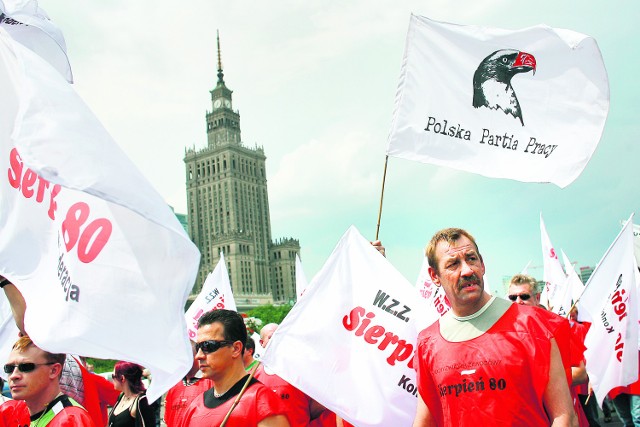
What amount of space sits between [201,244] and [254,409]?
102 m

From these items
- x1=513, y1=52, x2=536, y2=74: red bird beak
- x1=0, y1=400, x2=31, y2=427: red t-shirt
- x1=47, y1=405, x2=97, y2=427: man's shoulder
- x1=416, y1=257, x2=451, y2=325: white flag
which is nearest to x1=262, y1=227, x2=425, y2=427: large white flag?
x1=416, y1=257, x2=451, y2=325: white flag

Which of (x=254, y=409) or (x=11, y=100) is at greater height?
(x=11, y=100)

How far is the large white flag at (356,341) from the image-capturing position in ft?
14.3

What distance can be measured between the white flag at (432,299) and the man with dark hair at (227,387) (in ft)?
4.01

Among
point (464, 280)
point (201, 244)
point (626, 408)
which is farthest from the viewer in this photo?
point (201, 244)

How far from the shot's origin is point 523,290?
5848 millimetres

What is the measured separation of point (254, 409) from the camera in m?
3.78

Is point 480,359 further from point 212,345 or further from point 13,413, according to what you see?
point 13,413

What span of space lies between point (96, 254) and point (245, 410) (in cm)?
133

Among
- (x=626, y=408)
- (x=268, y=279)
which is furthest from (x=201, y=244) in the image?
(x=626, y=408)

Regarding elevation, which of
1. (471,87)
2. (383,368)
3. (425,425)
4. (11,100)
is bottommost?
(425,425)

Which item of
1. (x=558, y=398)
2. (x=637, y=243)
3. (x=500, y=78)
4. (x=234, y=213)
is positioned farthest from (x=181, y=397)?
(x=234, y=213)

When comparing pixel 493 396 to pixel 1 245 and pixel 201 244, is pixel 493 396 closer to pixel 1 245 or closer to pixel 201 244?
pixel 1 245

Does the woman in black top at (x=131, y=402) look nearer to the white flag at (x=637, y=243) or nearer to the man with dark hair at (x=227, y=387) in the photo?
the man with dark hair at (x=227, y=387)
